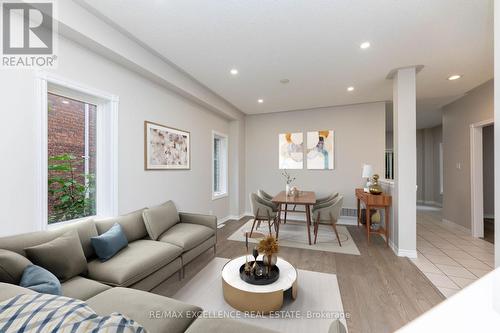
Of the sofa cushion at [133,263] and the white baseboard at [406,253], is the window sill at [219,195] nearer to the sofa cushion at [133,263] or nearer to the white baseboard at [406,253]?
the sofa cushion at [133,263]

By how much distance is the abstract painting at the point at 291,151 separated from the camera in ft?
16.7

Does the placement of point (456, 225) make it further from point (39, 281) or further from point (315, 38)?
point (39, 281)

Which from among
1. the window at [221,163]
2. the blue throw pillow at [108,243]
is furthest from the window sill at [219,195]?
the blue throw pillow at [108,243]

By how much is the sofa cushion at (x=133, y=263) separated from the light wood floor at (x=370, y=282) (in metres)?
0.41

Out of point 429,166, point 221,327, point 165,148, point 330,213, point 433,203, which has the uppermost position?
point 165,148

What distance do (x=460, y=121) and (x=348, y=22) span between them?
13.1ft

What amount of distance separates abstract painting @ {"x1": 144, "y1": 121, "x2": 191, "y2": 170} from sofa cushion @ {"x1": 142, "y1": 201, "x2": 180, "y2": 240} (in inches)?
24.6

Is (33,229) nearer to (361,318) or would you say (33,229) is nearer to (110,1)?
(110,1)

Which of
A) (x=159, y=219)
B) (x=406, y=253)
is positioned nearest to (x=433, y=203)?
(x=406, y=253)

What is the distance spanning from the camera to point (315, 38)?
229cm

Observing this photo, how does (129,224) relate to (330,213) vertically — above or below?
above

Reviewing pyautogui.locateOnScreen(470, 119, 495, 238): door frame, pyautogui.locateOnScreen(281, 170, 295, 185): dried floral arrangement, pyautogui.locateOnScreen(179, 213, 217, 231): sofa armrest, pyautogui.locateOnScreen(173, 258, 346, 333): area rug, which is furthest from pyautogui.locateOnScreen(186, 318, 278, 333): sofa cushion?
pyautogui.locateOnScreen(470, 119, 495, 238): door frame

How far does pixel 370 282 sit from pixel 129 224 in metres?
2.87

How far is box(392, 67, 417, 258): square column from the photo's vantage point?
2918mm
